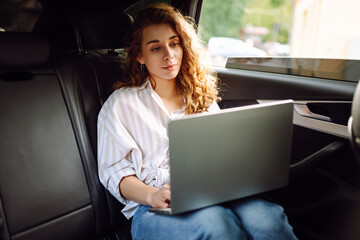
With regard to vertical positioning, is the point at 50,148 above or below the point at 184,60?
below

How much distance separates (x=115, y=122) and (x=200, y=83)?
0.44 m

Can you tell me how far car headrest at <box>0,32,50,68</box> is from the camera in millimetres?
1065

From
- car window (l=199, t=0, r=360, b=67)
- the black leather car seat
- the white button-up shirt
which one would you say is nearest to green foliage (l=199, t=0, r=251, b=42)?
car window (l=199, t=0, r=360, b=67)

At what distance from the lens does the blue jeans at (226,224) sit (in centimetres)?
83

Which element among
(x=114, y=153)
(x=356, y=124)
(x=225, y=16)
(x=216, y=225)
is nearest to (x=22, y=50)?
(x=114, y=153)

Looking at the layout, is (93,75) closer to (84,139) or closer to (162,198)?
(84,139)

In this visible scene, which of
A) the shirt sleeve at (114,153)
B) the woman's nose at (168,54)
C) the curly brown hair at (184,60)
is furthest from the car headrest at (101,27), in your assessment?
the shirt sleeve at (114,153)

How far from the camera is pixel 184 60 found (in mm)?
1330

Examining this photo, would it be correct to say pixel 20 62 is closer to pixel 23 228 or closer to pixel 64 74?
pixel 64 74

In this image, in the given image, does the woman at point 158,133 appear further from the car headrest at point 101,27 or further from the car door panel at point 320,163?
the car door panel at point 320,163

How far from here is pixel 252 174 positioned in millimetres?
833

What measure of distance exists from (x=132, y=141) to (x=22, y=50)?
0.52 metres

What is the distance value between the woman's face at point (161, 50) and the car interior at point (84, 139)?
0.20 metres

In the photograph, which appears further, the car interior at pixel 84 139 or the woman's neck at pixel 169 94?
the woman's neck at pixel 169 94
